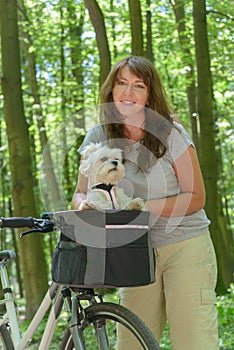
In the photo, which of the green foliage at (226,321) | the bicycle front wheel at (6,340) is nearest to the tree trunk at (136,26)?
the green foliage at (226,321)

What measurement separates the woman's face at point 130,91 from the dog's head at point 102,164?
10.1 inches

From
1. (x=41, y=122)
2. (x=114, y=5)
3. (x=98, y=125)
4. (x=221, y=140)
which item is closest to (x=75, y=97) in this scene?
(x=41, y=122)

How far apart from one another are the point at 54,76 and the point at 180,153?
11.4 m

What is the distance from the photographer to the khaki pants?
3.38m

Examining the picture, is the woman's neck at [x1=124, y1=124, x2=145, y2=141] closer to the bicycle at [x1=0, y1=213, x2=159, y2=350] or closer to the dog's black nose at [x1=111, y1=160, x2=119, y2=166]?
the dog's black nose at [x1=111, y1=160, x2=119, y2=166]

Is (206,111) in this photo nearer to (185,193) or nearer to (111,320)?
(185,193)

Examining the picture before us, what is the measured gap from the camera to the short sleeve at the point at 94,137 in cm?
355

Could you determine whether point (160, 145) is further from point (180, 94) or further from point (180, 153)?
point (180, 94)

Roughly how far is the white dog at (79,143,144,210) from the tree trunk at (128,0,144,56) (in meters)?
3.93

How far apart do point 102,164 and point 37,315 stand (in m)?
0.86

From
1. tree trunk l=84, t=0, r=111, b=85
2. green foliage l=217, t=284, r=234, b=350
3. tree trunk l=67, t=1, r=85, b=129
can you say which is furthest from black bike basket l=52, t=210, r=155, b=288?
tree trunk l=67, t=1, r=85, b=129

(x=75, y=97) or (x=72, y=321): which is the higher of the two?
(x=75, y=97)

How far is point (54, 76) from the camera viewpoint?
14422 millimetres

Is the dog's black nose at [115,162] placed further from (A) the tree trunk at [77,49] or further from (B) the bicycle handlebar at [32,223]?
(A) the tree trunk at [77,49]
